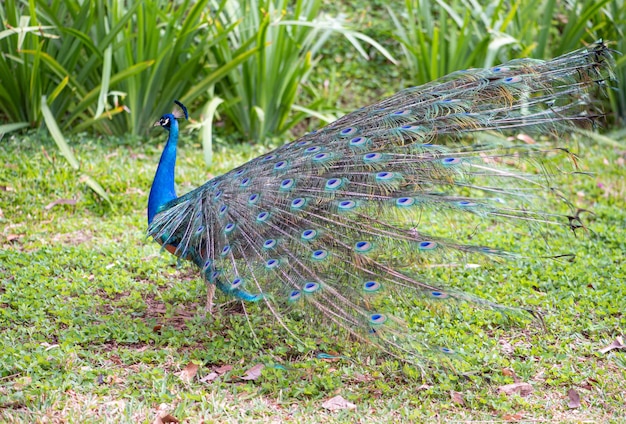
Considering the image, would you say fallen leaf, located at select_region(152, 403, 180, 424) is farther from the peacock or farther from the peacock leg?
the peacock leg

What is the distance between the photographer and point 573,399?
3.78 m

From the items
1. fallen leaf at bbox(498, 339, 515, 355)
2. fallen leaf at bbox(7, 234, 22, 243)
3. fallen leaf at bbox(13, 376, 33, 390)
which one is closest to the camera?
fallen leaf at bbox(13, 376, 33, 390)

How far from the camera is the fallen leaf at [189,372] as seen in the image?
3.80 m

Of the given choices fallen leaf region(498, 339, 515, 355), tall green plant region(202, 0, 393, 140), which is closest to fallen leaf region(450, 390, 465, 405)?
fallen leaf region(498, 339, 515, 355)

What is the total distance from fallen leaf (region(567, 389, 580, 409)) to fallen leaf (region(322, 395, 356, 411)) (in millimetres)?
1038

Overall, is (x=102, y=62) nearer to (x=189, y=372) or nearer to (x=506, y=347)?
(x=189, y=372)

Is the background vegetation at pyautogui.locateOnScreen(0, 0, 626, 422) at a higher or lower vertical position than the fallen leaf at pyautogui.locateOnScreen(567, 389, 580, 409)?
higher

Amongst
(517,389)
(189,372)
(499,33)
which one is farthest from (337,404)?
(499,33)

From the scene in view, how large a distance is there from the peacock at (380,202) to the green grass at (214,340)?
299 millimetres

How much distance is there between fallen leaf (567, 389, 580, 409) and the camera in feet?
12.3

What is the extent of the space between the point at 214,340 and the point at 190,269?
1.10m

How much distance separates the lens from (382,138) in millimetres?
3996

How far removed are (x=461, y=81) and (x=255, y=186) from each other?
48.3 inches

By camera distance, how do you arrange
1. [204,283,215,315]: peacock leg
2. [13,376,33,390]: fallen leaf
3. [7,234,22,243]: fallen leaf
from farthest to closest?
[7,234,22,243]: fallen leaf
[204,283,215,315]: peacock leg
[13,376,33,390]: fallen leaf
